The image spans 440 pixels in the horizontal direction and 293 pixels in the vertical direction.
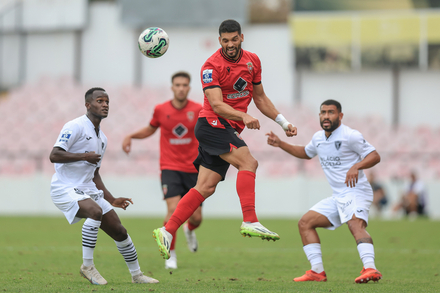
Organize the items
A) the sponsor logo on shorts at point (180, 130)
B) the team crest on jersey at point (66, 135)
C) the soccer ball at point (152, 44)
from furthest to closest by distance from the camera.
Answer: the sponsor logo on shorts at point (180, 130) → the soccer ball at point (152, 44) → the team crest on jersey at point (66, 135)

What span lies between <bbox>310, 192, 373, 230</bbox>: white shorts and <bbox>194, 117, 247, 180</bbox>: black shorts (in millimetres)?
1507

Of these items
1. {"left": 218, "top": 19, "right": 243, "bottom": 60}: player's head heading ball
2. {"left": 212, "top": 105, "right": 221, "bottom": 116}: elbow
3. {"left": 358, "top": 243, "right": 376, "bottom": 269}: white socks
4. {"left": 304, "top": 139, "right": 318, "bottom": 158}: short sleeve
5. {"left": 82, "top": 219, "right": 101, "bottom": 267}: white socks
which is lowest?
{"left": 358, "top": 243, "right": 376, "bottom": 269}: white socks

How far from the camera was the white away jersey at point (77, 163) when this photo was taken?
5562 mm

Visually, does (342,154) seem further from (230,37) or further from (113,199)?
(113,199)

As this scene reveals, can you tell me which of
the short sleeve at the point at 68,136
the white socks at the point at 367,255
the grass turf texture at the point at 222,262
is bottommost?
the grass turf texture at the point at 222,262

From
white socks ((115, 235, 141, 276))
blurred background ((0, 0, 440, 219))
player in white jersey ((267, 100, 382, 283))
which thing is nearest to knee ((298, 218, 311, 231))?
player in white jersey ((267, 100, 382, 283))

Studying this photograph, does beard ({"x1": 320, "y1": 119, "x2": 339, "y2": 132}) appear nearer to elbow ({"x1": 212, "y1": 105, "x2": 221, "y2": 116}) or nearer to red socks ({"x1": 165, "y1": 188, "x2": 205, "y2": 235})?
elbow ({"x1": 212, "y1": 105, "x2": 221, "y2": 116})

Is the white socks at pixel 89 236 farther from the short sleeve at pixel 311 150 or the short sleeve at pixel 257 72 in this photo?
the short sleeve at pixel 311 150

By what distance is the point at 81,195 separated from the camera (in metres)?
5.55

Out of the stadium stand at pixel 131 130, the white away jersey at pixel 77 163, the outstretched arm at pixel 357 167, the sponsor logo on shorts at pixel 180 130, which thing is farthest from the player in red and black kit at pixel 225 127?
the stadium stand at pixel 131 130

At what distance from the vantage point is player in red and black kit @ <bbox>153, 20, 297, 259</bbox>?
5.37 metres

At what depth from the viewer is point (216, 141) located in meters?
5.50

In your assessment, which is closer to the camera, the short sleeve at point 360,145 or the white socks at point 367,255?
the white socks at point 367,255

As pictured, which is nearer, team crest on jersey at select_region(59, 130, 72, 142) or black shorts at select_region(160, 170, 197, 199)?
team crest on jersey at select_region(59, 130, 72, 142)
